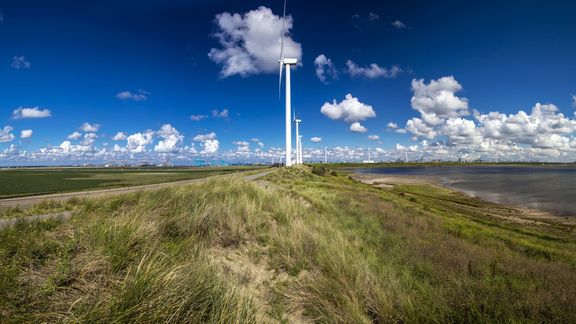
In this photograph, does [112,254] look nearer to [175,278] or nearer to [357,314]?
[175,278]

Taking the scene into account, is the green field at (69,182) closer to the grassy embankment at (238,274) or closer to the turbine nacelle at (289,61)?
the turbine nacelle at (289,61)

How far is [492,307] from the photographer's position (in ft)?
20.2

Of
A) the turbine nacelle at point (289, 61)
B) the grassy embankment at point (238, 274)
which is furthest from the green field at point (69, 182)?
the grassy embankment at point (238, 274)

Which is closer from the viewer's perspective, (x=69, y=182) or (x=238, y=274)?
(x=238, y=274)

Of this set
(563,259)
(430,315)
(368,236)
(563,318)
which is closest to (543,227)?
(563,259)

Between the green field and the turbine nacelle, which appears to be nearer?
the green field

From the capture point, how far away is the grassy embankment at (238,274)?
4.57 metres

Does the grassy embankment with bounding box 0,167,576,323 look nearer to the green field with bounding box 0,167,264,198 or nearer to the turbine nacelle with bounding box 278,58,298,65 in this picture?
the green field with bounding box 0,167,264,198

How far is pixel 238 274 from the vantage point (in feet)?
26.5

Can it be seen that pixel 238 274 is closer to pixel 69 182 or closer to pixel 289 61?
pixel 289 61

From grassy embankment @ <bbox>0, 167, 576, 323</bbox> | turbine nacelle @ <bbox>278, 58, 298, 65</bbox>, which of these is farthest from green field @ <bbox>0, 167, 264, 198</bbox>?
grassy embankment @ <bbox>0, 167, 576, 323</bbox>

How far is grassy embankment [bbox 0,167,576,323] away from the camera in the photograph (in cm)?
457

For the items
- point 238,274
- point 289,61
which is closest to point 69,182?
point 289,61

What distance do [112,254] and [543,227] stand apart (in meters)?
36.0
